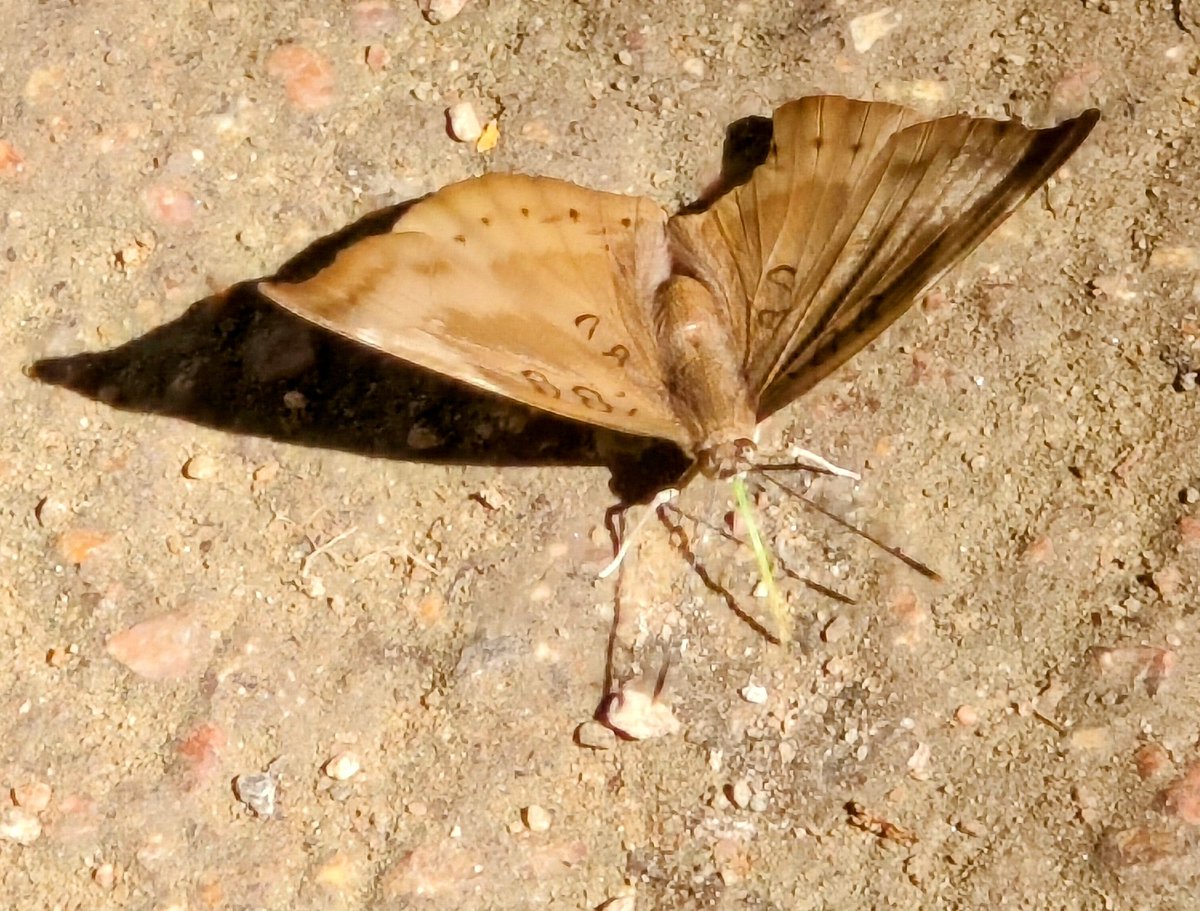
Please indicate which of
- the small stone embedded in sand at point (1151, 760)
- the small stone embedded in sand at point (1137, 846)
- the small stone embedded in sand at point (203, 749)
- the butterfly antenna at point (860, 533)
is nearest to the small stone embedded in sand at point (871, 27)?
the butterfly antenna at point (860, 533)

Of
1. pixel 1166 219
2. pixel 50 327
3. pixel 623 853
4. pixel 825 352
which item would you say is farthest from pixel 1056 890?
pixel 50 327

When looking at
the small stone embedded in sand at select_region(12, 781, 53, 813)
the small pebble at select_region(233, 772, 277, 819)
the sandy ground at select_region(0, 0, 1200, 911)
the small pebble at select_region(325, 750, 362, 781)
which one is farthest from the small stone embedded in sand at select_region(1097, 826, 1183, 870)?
the small stone embedded in sand at select_region(12, 781, 53, 813)

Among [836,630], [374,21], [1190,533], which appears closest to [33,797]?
[836,630]

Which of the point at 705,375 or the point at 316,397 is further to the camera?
the point at 316,397

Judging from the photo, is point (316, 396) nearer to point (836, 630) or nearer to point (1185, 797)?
point (836, 630)

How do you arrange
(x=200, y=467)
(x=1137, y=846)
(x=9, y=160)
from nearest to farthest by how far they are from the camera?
(x=1137, y=846) → (x=200, y=467) → (x=9, y=160)

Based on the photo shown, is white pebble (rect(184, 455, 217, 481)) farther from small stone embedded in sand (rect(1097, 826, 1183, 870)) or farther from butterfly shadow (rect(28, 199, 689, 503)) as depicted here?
small stone embedded in sand (rect(1097, 826, 1183, 870))
